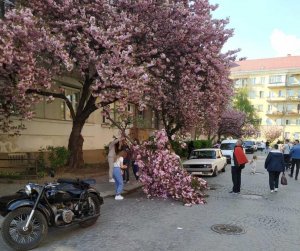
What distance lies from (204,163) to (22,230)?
11679 mm

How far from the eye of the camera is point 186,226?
777cm

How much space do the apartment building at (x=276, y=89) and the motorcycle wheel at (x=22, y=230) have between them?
71.9 metres

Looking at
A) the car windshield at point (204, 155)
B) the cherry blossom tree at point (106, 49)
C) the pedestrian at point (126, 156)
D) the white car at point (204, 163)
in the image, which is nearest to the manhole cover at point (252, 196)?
the pedestrian at point (126, 156)

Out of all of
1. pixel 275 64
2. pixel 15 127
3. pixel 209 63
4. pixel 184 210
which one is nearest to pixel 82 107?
pixel 15 127

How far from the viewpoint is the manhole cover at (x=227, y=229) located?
7.35 m

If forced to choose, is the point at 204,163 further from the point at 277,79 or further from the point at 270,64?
the point at 270,64

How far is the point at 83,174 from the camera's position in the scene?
14930 mm

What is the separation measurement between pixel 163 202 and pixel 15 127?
7389mm

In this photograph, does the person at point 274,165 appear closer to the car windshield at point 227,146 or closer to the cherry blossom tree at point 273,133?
the car windshield at point 227,146

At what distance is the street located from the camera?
6.45m

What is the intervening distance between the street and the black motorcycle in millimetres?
305

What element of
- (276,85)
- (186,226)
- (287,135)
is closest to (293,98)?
(276,85)

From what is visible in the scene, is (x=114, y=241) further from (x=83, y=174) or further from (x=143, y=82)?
(x=83, y=174)

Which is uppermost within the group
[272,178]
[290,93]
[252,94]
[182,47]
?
[290,93]
